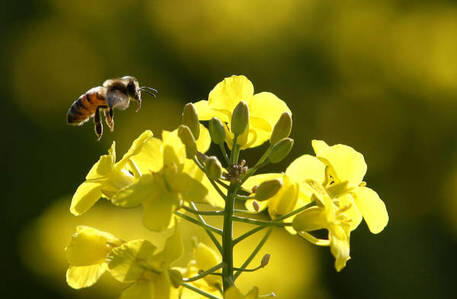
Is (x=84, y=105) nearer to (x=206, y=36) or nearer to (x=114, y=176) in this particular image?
(x=114, y=176)

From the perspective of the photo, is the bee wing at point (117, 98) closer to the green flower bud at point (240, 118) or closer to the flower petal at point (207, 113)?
the flower petal at point (207, 113)

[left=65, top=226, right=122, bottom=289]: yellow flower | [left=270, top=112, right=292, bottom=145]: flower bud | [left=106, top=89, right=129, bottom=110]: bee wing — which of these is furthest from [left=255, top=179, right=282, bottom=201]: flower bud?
[left=106, top=89, right=129, bottom=110]: bee wing

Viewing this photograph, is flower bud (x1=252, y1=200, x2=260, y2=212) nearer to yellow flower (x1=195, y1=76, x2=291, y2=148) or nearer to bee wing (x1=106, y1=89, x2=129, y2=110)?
yellow flower (x1=195, y1=76, x2=291, y2=148)

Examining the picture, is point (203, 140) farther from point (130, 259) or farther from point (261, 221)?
point (130, 259)

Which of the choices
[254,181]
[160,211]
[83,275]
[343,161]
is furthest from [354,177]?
[83,275]

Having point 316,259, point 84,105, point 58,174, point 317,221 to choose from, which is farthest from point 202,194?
point 58,174

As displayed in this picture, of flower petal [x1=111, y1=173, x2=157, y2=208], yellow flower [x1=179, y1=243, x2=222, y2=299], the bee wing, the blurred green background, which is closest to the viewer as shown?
flower petal [x1=111, y1=173, x2=157, y2=208]

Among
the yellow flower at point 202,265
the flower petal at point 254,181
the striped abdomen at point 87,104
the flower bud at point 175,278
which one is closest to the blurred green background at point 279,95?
the striped abdomen at point 87,104
